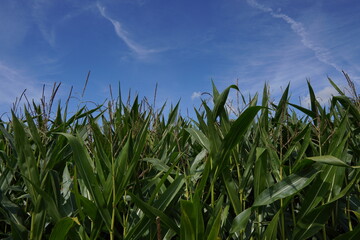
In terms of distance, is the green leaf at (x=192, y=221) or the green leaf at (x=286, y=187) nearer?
the green leaf at (x=192, y=221)

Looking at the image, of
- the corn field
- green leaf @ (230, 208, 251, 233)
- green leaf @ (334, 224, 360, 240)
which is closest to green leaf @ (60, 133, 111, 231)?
the corn field

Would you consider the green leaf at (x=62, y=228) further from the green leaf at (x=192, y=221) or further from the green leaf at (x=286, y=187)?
the green leaf at (x=286, y=187)

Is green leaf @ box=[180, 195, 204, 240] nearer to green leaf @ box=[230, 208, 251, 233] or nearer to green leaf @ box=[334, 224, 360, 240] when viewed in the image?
green leaf @ box=[230, 208, 251, 233]

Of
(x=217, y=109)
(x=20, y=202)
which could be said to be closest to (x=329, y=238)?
(x=217, y=109)

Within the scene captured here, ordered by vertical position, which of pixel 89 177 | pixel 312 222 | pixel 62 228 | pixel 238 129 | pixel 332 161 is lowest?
pixel 62 228

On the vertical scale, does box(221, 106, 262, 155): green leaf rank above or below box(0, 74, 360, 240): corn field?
above

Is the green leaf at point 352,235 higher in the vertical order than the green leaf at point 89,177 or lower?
lower

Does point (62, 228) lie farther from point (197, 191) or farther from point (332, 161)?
point (332, 161)

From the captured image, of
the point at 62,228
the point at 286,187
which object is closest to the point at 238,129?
the point at 286,187

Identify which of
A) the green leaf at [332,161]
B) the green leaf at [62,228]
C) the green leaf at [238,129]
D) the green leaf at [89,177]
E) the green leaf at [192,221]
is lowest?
the green leaf at [62,228]

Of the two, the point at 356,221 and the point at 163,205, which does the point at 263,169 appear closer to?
the point at 163,205

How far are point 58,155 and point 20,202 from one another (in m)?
0.41

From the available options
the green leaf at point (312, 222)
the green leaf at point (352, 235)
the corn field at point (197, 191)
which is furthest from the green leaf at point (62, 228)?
the green leaf at point (352, 235)

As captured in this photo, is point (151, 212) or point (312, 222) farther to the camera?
point (312, 222)
